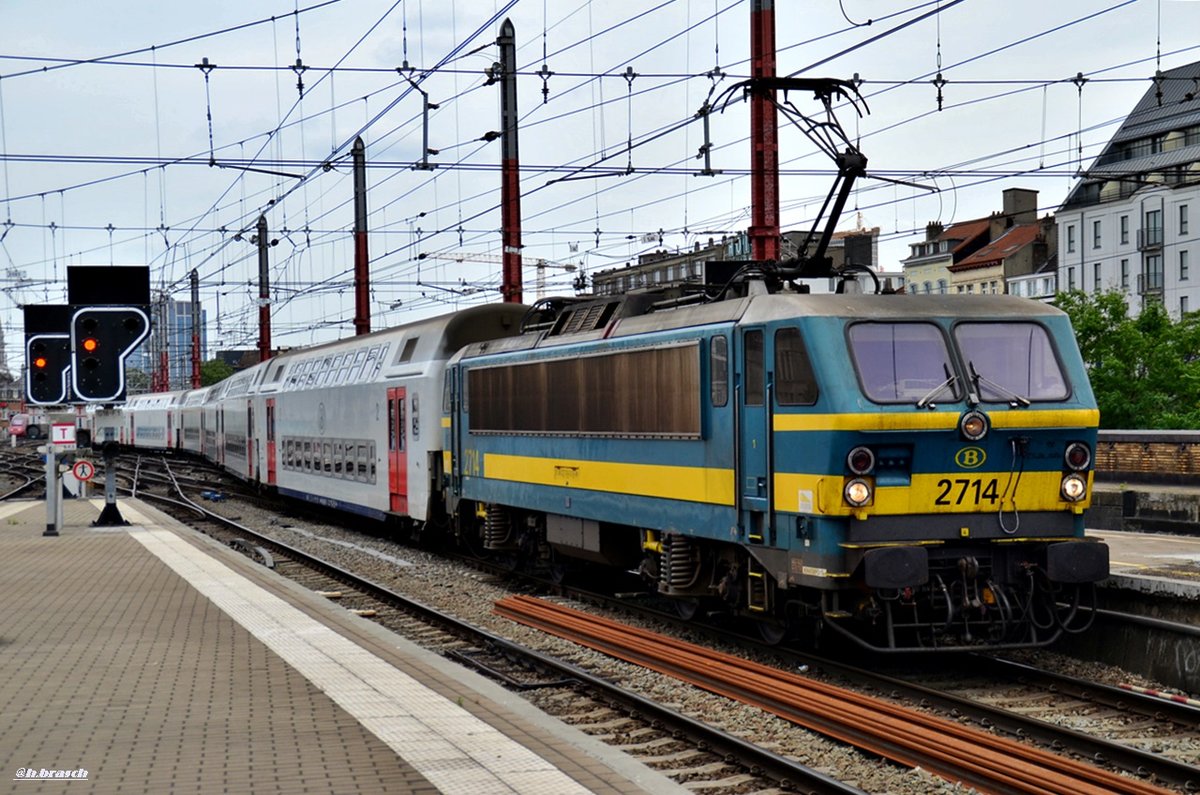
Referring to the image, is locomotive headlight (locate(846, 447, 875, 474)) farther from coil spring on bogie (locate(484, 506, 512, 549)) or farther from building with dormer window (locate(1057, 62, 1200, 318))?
building with dormer window (locate(1057, 62, 1200, 318))

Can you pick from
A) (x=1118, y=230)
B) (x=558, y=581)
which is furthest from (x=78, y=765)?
(x=1118, y=230)

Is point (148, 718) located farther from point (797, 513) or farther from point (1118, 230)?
point (1118, 230)

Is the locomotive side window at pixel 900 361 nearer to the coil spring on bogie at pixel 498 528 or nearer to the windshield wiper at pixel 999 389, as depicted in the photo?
the windshield wiper at pixel 999 389

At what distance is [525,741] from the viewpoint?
884 cm

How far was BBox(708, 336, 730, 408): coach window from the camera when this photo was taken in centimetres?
1285

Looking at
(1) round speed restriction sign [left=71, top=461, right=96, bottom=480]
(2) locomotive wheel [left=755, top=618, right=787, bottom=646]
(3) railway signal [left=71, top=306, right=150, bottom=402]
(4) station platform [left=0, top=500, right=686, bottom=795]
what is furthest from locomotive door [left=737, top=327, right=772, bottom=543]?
(1) round speed restriction sign [left=71, top=461, right=96, bottom=480]

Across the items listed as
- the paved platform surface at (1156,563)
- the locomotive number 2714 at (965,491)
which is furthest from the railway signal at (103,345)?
the paved platform surface at (1156,563)

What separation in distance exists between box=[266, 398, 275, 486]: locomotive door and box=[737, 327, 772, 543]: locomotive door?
25018 mm

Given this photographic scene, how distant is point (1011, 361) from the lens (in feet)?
40.2

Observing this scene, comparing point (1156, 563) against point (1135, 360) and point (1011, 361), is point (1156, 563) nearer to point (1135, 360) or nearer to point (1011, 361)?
point (1011, 361)

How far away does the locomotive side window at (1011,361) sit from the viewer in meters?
12.1

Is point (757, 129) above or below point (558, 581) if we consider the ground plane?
above

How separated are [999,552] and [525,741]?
4.91 m

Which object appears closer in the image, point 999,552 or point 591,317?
point 999,552
